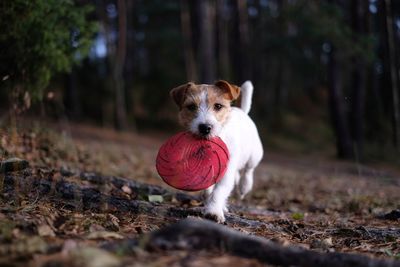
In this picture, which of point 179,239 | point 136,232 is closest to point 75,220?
point 136,232

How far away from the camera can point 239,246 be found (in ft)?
11.3

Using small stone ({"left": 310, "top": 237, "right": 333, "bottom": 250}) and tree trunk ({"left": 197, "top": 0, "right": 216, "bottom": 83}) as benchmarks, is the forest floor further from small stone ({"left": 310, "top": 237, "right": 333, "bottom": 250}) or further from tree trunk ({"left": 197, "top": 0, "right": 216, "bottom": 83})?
tree trunk ({"left": 197, "top": 0, "right": 216, "bottom": 83})

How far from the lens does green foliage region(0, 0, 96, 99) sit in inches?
291

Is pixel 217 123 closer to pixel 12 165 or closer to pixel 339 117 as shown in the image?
pixel 12 165

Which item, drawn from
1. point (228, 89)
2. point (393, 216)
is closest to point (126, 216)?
point (228, 89)

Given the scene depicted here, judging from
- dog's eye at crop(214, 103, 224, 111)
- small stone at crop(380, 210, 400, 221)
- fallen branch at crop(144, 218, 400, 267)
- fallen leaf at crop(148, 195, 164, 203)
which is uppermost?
dog's eye at crop(214, 103, 224, 111)

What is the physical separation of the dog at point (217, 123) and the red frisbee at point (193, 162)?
0.13m

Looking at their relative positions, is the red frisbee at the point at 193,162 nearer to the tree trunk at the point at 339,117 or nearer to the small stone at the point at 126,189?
the small stone at the point at 126,189

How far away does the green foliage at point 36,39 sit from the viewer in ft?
24.2

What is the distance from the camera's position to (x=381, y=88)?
2528 centimetres

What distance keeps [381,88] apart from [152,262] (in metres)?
24.5

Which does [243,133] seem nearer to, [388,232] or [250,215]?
[250,215]

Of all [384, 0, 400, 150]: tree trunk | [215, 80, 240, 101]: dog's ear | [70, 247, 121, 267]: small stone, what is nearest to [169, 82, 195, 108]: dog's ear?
[215, 80, 240, 101]: dog's ear

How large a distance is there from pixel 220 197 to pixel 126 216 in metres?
1.10
